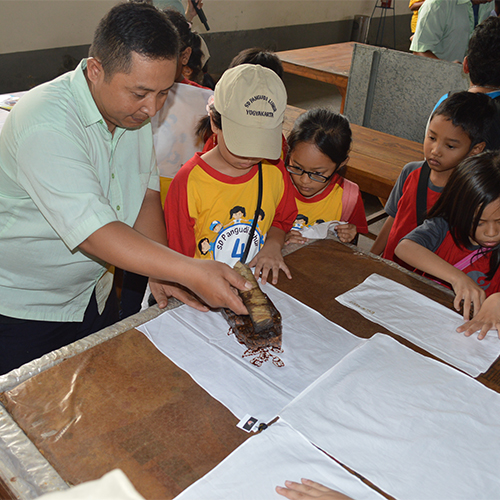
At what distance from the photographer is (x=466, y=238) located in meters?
1.66

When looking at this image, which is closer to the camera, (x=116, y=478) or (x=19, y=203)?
(x=116, y=478)

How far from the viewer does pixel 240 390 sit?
1.06 m

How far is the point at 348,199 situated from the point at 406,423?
3.77 ft

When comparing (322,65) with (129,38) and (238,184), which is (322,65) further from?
(129,38)

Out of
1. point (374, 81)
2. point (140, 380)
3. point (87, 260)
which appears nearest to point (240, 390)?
point (140, 380)

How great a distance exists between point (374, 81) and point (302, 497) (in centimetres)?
436

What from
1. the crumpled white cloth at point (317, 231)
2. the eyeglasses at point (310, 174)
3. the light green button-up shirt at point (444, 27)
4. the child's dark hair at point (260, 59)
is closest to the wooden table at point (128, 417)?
the crumpled white cloth at point (317, 231)

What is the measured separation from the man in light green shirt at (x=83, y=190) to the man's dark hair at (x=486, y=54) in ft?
7.24

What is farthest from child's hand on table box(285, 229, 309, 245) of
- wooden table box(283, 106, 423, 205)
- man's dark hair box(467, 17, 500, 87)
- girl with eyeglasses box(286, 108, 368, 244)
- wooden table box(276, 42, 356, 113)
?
wooden table box(276, 42, 356, 113)

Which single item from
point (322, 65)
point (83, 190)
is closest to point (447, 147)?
point (83, 190)

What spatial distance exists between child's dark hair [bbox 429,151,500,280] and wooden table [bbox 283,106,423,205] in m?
1.14

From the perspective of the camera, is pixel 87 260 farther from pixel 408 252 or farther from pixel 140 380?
pixel 408 252

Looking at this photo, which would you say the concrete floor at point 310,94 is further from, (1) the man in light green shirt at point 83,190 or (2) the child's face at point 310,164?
(1) the man in light green shirt at point 83,190

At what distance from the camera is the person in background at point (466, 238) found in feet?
4.94
